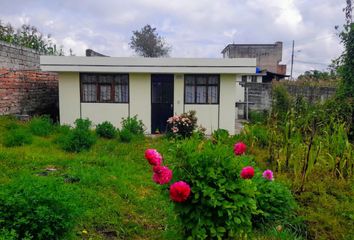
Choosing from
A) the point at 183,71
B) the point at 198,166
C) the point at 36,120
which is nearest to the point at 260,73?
the point at 183,71

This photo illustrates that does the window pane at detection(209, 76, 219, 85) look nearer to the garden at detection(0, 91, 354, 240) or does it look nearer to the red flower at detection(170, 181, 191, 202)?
the garden at detection(0, 91, 354, 240)

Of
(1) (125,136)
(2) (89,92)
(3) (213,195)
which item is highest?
(2) (89,92)

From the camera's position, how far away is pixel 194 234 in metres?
2.59

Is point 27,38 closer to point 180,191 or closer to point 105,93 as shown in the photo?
point 105,93

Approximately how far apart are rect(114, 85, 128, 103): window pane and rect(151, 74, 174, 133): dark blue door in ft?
3.00

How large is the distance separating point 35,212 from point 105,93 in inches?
330

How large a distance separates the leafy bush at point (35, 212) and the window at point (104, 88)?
8.02 metres

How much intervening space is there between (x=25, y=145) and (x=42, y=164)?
1676 mm

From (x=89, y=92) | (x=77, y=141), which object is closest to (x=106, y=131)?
(x=77, y=141)

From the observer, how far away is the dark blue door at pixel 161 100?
34.7ft

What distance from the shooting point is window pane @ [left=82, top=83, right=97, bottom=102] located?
34.7ft

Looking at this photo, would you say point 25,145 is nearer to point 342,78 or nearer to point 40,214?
point 40,214

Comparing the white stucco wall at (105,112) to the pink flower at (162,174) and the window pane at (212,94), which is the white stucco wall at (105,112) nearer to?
the window pane at (212,94)

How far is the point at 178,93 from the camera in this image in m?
10.6
